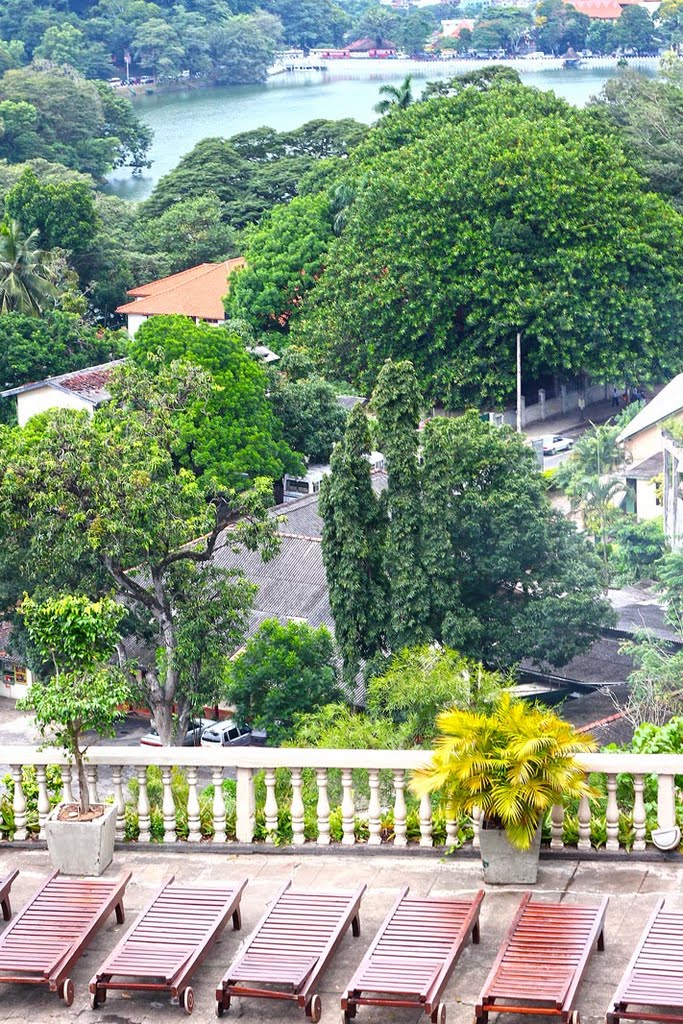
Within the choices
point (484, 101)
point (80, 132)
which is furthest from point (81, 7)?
point (484, 101)

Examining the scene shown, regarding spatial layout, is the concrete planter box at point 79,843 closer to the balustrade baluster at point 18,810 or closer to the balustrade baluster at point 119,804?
the balustrade baluster at point 119,804

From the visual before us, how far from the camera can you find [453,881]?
427 inches

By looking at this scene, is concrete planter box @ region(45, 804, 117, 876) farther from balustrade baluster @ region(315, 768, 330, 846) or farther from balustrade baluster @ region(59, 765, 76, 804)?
balustrade baluster @ region(315, 768, 330, 846)

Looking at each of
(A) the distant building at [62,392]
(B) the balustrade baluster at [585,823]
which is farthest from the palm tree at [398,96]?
(B) the balustrade baluster at [585,823]

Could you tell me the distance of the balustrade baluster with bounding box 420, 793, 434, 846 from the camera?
11.1 meters

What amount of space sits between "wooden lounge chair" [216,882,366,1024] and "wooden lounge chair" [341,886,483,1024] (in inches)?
9.0

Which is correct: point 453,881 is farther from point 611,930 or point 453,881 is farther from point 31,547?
point 31,547

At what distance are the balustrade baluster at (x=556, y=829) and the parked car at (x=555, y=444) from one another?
1620 inches

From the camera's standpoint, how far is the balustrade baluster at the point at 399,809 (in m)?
11.1

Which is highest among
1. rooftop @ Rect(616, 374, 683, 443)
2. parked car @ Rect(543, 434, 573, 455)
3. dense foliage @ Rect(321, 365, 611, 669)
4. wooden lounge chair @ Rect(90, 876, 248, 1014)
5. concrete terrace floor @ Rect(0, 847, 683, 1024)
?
wooden lounge chair @ Rect(90, 876, 248, 1014)

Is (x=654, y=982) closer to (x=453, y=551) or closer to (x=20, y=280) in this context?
(x=453, y=551)

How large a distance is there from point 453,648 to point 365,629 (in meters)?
1.63

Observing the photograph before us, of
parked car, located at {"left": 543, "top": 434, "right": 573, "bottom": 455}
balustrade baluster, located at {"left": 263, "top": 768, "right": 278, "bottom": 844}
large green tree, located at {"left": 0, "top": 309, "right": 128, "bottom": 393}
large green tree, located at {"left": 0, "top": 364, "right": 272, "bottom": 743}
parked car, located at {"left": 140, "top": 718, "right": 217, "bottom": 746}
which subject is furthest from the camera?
large green tree, located at {"left": 0, "top": 309, "right": 128, "bottom": 393}

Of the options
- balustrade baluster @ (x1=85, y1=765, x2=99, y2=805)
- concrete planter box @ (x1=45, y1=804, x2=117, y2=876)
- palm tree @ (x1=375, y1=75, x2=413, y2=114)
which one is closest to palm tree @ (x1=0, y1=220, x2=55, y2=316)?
palm tree @ (x1=375, y1=75, x2=413, y2=114)
